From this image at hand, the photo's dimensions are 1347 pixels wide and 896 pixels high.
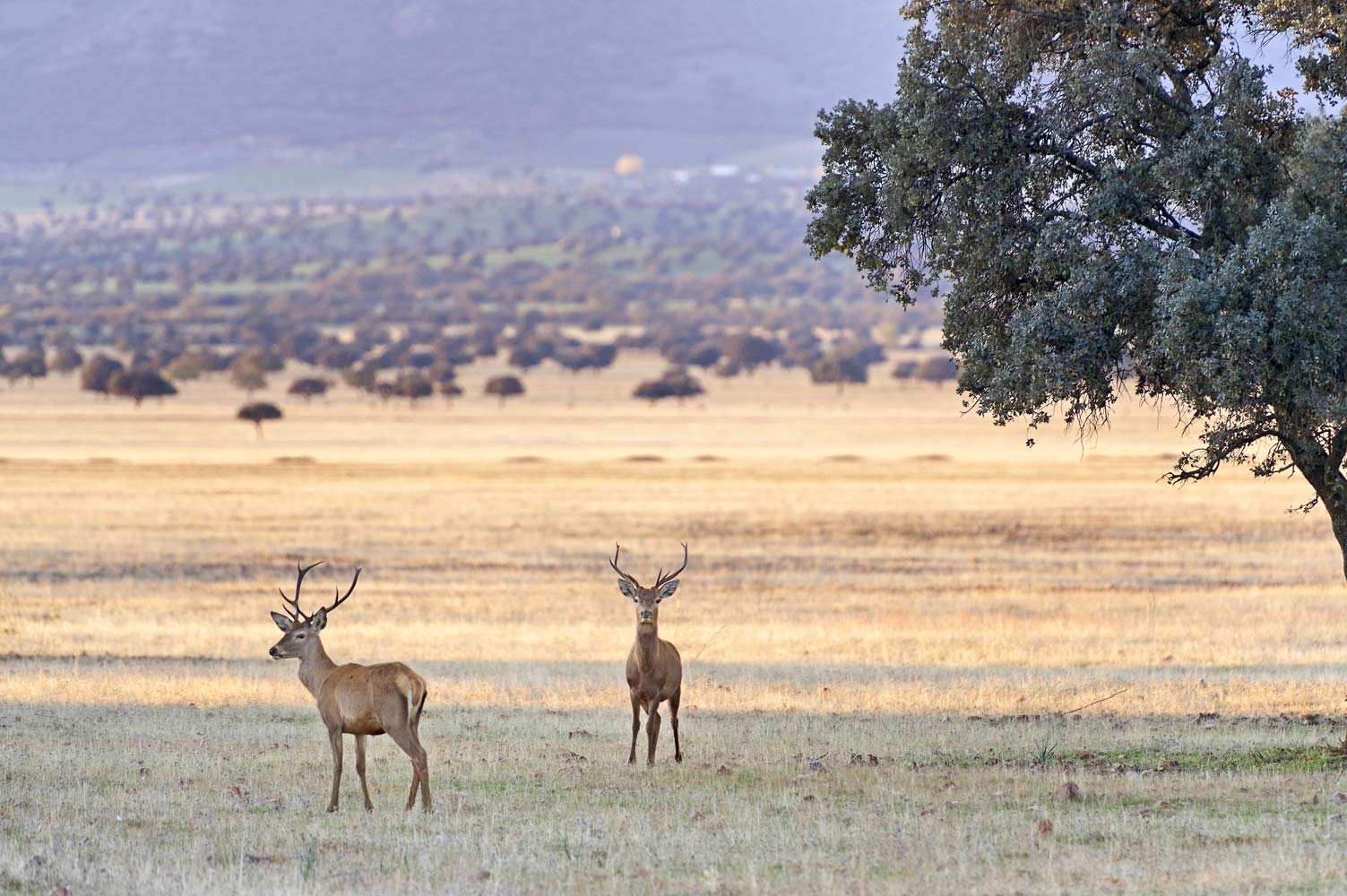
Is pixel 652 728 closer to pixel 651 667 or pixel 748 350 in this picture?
pixel 651 667

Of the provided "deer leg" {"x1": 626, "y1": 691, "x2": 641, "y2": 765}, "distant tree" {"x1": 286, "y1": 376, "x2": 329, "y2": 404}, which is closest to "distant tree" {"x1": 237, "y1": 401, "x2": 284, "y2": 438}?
"distant tree" {"x1": 286, "y1": 376, "x2": 329, "y2": 404}

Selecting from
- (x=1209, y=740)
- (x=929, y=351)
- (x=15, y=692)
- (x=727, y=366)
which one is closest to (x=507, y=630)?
(x=15, y=692)

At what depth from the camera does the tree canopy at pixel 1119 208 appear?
1466 centimetres

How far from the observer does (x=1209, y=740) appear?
18.7 meters

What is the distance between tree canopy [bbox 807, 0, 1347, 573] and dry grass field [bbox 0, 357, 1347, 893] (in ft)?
11.8

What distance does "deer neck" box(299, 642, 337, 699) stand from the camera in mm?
15477

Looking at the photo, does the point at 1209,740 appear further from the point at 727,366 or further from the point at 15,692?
the point at 727,366

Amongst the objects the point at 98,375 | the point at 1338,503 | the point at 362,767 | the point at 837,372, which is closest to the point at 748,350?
the point at 837,372

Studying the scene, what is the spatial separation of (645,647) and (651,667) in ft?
0.78

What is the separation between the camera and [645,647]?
56.0 feet

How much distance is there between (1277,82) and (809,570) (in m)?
24.8

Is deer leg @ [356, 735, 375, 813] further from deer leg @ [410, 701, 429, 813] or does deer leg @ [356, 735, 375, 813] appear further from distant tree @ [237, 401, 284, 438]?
distant tree @ [237, 401, 284, 438]

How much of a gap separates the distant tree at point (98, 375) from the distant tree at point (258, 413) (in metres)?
32.2

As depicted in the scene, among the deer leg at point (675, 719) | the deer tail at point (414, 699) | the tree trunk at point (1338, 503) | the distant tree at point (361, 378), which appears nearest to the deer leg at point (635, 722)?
the deer leg at point (675, 719)
